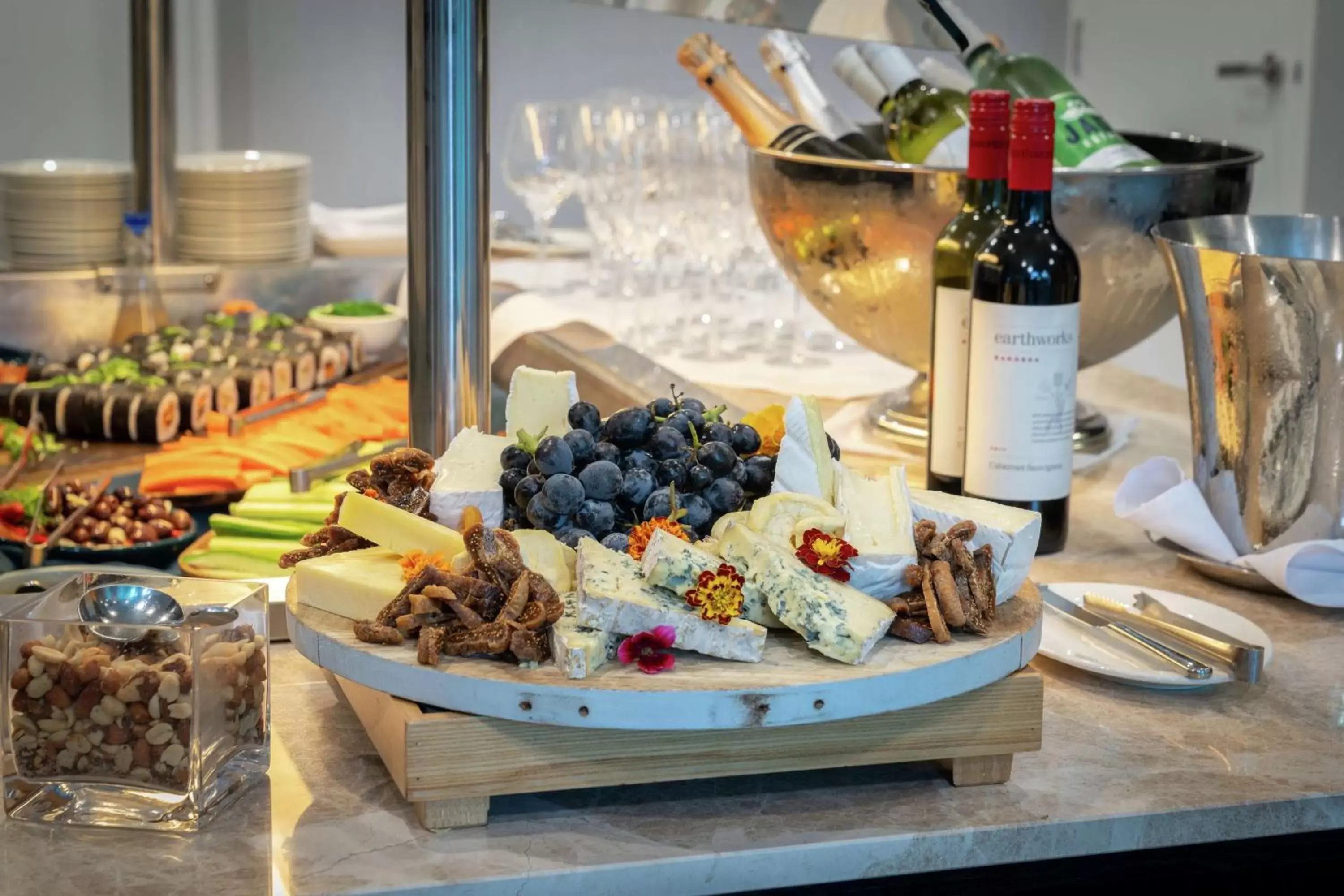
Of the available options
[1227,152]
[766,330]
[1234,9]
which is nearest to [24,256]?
Result: [766,330]

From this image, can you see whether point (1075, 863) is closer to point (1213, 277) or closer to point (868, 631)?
point (868, 631)

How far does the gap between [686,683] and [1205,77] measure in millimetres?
3687

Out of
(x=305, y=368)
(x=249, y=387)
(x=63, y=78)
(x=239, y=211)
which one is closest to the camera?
(x=249, y=387)

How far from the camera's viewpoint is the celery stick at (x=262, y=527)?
1206 millimetres

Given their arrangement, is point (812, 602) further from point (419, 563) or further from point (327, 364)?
point (327, 364)

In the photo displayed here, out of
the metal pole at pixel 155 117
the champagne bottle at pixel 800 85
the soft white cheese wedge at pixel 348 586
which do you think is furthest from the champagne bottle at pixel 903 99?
the metal pole at pixel 155 117

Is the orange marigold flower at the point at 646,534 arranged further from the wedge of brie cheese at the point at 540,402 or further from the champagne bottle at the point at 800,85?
the champagne bottle at the point at 800,85

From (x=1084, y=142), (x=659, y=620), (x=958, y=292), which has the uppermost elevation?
(x=1084, y=142)

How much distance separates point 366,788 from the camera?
0.83 metres

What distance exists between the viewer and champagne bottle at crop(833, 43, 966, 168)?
1.53 metres

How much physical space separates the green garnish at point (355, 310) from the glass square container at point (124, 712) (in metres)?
1.33

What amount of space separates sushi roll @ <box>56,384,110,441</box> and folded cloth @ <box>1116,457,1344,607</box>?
1002 mm

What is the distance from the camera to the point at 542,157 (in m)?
2.07

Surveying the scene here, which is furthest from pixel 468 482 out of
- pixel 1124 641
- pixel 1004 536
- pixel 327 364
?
pixel 327 364
